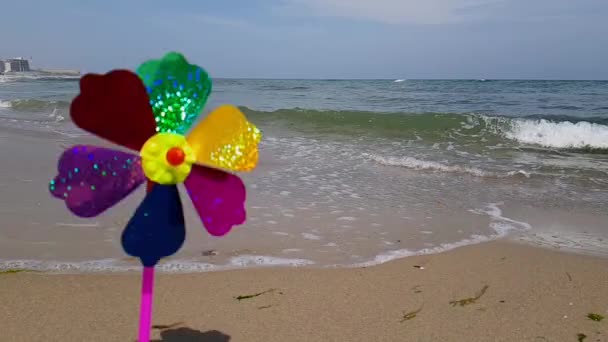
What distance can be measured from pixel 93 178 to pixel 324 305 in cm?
139

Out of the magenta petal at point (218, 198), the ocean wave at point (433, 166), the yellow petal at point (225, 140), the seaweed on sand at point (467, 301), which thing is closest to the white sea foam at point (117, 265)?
the seaweed on sand at point (467, 301)

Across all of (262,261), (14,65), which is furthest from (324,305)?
(14,65)

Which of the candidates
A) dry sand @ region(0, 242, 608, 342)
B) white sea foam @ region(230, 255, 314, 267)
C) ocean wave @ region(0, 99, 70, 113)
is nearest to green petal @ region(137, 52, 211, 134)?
dry sand @ region(0, 242, 608, 342)

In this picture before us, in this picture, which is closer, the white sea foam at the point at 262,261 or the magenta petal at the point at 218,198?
the magenta petal at the point at 218,198

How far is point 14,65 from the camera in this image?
79875 mm

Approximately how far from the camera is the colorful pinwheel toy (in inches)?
61.6

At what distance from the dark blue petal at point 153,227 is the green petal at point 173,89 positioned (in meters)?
0.21

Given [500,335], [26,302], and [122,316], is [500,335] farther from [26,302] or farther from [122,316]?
[26,302]

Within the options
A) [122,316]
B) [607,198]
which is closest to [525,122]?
[607,198]

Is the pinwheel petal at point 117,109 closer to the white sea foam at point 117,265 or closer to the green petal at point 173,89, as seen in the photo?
the green petal at point 173,89

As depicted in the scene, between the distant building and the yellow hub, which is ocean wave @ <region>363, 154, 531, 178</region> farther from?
the distant building

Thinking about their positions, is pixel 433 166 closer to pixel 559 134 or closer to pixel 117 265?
pixel 117 265

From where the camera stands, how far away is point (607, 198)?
18.0ft

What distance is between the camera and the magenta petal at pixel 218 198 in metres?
1.68
